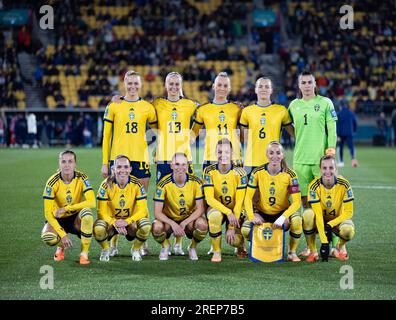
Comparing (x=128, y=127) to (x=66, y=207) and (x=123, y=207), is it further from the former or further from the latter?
(x=66, y=207)

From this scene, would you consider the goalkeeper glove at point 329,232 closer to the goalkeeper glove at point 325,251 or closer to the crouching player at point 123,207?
the goalkeeper glove at point 325,251

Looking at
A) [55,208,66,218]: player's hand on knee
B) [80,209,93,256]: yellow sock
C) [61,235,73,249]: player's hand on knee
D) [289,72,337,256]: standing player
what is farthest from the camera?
[289,72,337,256]: standing player

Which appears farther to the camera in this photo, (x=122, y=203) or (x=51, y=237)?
(x=122, y=203)

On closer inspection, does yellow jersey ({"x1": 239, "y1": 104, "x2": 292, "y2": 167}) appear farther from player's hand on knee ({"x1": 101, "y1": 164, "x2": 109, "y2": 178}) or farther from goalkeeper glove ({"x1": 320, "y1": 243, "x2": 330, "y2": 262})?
player's hand on knee ({"x1": 101, "y1": 164, "x2": 109, "y2": 178})

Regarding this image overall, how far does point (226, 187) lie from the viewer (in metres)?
8.06

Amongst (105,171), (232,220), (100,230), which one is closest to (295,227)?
(232,220)

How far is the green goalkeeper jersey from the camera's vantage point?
A: 8.34 m

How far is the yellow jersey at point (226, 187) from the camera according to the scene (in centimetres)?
796

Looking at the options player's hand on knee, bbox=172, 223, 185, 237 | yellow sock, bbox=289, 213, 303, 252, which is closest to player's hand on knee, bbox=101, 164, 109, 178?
player's hand on knee, bbox=172, 223, 185, 237

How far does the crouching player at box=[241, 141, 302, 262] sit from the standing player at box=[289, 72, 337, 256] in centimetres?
46

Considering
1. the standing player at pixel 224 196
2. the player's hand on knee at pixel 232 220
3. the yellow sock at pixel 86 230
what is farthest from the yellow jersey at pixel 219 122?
the yellow sock at pixel 86 230

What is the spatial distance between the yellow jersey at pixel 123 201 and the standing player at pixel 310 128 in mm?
1752

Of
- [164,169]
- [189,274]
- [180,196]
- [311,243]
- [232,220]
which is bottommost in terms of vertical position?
[189,274]

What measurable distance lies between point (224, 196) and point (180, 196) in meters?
0.46
